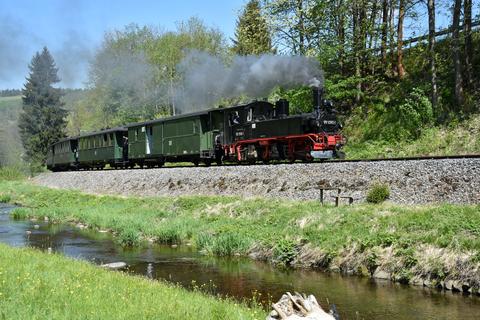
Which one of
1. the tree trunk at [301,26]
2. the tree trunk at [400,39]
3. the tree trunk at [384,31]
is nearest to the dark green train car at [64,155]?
the tree trunk at [301,26]

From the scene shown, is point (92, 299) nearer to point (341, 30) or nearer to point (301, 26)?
point (341, 30)

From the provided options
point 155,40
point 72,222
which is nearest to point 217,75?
point 72,222

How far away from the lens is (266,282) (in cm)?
1338

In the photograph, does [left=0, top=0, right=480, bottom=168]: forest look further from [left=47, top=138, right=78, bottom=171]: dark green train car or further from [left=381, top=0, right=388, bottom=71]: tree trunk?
[left=47, top=138, right=78, bottom=171]: dark green train car

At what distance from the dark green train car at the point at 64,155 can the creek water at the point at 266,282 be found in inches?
1253

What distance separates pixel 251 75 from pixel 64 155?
29.7 metres

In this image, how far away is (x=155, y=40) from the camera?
204 ft

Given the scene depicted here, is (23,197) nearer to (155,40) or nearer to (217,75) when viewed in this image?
(217,75)

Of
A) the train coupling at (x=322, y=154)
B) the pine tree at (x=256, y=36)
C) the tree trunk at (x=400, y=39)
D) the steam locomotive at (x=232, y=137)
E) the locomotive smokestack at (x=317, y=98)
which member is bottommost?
the train coupling at (x=322, y=154)

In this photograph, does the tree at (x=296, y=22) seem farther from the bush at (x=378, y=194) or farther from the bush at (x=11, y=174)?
the bush at (x=11, y=174)

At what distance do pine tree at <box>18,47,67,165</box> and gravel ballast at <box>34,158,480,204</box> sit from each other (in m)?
43.4

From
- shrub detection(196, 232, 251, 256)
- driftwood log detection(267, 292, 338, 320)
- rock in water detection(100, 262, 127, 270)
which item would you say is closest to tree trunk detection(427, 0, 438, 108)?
shrub detection(196, 232, 251, 256)

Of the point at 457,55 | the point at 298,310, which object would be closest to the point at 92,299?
the point at 298,310

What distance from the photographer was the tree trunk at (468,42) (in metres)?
28.5
